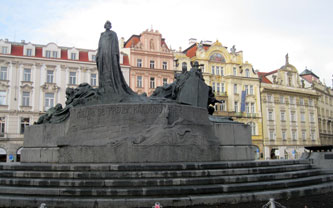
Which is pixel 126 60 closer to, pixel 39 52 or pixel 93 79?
pixel 93 79

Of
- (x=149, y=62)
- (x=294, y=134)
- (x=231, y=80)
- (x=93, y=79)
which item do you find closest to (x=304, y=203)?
(x=93, y=79)

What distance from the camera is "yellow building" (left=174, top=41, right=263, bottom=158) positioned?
4769 cm

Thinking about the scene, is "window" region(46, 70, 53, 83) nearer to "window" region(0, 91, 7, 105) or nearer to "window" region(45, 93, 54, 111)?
"window" region(45, 93, 54, 111)

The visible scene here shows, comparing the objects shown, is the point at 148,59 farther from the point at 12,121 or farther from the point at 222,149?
the point at 222,149

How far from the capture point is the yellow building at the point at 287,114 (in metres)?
50.5

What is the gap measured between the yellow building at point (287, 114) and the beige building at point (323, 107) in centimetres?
279

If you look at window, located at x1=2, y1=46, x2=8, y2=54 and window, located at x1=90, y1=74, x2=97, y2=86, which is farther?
window, located at x1=90, y1=74, x2=97, y2=86

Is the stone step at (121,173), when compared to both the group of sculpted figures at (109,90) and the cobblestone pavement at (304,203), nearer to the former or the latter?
the cobblestone pavement at (304,203)

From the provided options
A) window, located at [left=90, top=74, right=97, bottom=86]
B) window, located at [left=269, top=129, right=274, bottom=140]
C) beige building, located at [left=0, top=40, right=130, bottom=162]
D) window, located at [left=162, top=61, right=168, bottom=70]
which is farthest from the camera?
window, located at [left=269, top=129, right=274, bottom=140]

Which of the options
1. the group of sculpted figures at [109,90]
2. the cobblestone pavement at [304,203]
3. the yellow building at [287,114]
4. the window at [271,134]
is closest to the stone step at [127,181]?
the cobblestone pavement at [304,203]

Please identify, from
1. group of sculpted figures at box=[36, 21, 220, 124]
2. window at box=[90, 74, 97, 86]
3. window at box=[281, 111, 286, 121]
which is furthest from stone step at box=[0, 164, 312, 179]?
window at box=[281, 111, 286, 121]

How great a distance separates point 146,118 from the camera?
10.5 meters

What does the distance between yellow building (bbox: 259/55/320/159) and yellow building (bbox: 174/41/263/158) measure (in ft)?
5.32

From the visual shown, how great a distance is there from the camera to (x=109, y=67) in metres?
12.0
